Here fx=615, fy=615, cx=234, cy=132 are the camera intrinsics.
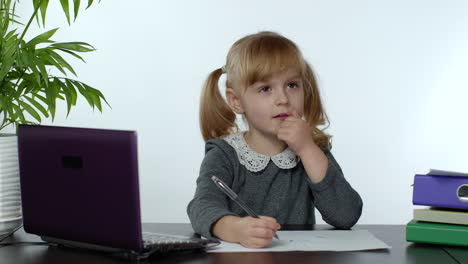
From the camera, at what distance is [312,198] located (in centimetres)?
155

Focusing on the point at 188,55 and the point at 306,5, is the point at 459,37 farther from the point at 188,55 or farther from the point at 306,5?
the point at 188,55

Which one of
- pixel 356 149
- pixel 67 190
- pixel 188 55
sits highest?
pixel 188 55

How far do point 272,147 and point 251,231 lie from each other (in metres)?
0.49

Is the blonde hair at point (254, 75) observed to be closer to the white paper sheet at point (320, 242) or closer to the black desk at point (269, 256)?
the white paper sheet at point (320, 242)

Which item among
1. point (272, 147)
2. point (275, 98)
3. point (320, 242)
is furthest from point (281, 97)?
point (320, 242)

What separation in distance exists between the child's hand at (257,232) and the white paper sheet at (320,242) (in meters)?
0.01

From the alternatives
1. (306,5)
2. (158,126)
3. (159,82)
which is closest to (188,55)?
(159,82)

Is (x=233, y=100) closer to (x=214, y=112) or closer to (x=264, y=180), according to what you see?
(x=214, y=112)

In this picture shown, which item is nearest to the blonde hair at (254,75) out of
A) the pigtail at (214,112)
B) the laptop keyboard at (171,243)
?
the pigtail at (214,112)

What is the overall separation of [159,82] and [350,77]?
1.10m

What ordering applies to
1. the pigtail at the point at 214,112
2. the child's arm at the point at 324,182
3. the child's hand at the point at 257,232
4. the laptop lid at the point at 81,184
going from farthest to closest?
the pigtail at the point at 214,112 < the child's arm at the point at 324,182 < the child's hand at the point at 257,232 < the laptop lid at the point at 81,184

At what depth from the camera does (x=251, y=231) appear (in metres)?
1.08

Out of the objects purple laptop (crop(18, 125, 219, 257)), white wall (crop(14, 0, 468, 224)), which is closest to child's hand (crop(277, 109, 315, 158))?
purple laptop (crop(18, 125, 219, 257))

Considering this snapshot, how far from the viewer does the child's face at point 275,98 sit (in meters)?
1.43
